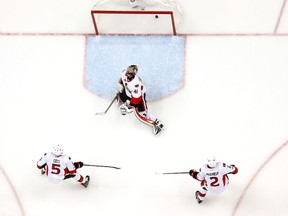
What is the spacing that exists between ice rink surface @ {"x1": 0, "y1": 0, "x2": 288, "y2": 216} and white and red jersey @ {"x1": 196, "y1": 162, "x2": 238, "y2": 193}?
40cm

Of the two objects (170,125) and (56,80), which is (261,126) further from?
(56,80)

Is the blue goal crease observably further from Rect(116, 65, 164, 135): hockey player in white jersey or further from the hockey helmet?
the hockey helmet

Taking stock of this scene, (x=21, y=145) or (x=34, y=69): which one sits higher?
(x=34, y=69)

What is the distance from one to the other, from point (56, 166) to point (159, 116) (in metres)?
1.40

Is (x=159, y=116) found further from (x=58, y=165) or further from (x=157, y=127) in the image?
(x=58, y=165)

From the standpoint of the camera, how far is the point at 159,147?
9648 mm

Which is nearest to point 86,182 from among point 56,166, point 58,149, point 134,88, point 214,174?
point 56,166

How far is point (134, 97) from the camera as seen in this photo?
9406 millimetres

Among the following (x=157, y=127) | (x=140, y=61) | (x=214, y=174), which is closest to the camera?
(x=214, y=174)

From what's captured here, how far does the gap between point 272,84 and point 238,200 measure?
143cm

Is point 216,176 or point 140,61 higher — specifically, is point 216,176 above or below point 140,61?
below

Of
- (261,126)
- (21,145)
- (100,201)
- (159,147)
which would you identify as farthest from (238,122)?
(21,145)

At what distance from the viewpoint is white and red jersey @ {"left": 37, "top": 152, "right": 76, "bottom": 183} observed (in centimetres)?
901

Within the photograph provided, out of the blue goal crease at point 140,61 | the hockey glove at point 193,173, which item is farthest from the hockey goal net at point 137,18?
the hockey glove at point 193,173
